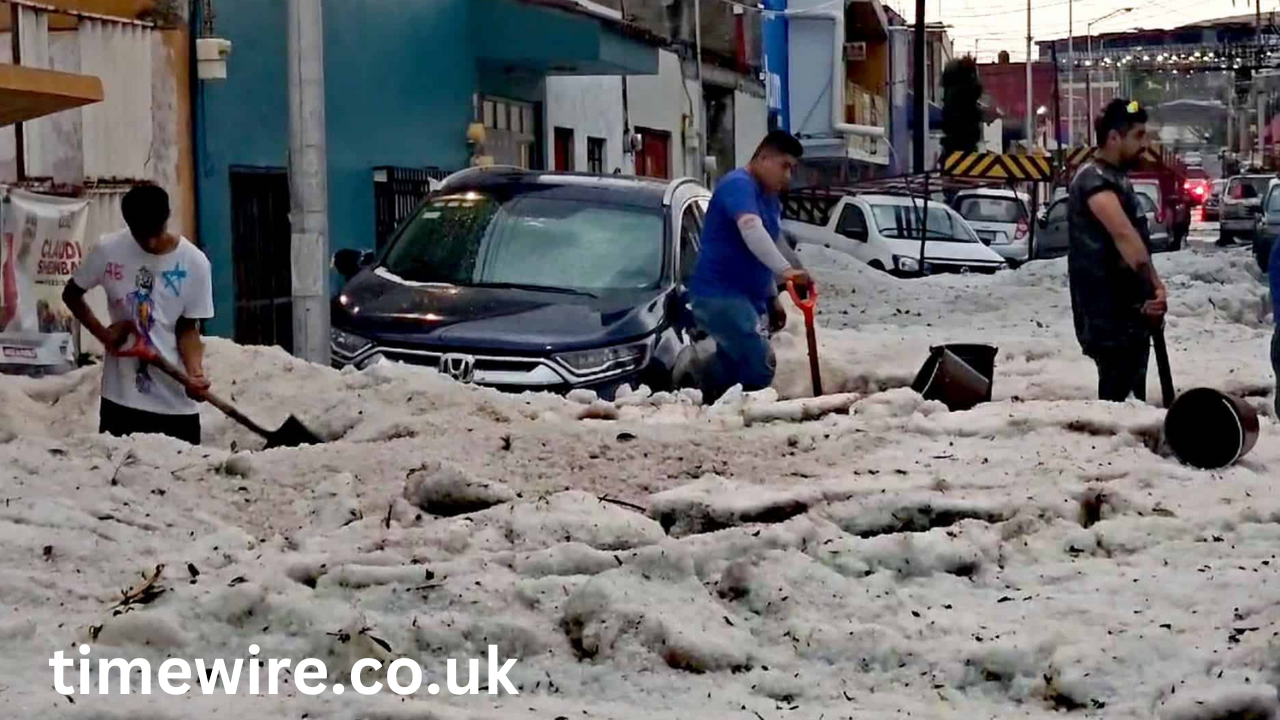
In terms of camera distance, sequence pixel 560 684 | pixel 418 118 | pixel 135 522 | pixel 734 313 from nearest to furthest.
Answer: pixel 560 684, pixel 135 522, pixel 734 313, pixel 418 118

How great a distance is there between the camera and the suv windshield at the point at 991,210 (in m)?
34.2

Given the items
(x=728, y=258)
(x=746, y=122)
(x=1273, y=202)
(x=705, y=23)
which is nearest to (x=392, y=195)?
(x=728, y=258)

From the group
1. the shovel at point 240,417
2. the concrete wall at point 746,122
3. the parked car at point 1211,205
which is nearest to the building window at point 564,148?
the concrete wall at point 746,122

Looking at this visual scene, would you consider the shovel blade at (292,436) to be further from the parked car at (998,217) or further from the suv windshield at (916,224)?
the parked car at (998,217)

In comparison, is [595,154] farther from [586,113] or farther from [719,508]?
[719,508]

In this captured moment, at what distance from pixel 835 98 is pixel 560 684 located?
39.9 m

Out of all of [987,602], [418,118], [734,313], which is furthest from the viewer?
[418,118]

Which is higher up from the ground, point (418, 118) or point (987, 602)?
point (418, 118)

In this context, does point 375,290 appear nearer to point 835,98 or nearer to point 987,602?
point 987,602

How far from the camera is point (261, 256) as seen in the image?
1647 centimetres

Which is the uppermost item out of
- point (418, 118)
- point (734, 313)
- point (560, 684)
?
point (418, 118)

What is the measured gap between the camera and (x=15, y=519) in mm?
6230

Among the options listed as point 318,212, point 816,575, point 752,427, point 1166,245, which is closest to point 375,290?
point 318,212

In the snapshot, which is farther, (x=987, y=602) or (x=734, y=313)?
(x=734, y=313)
